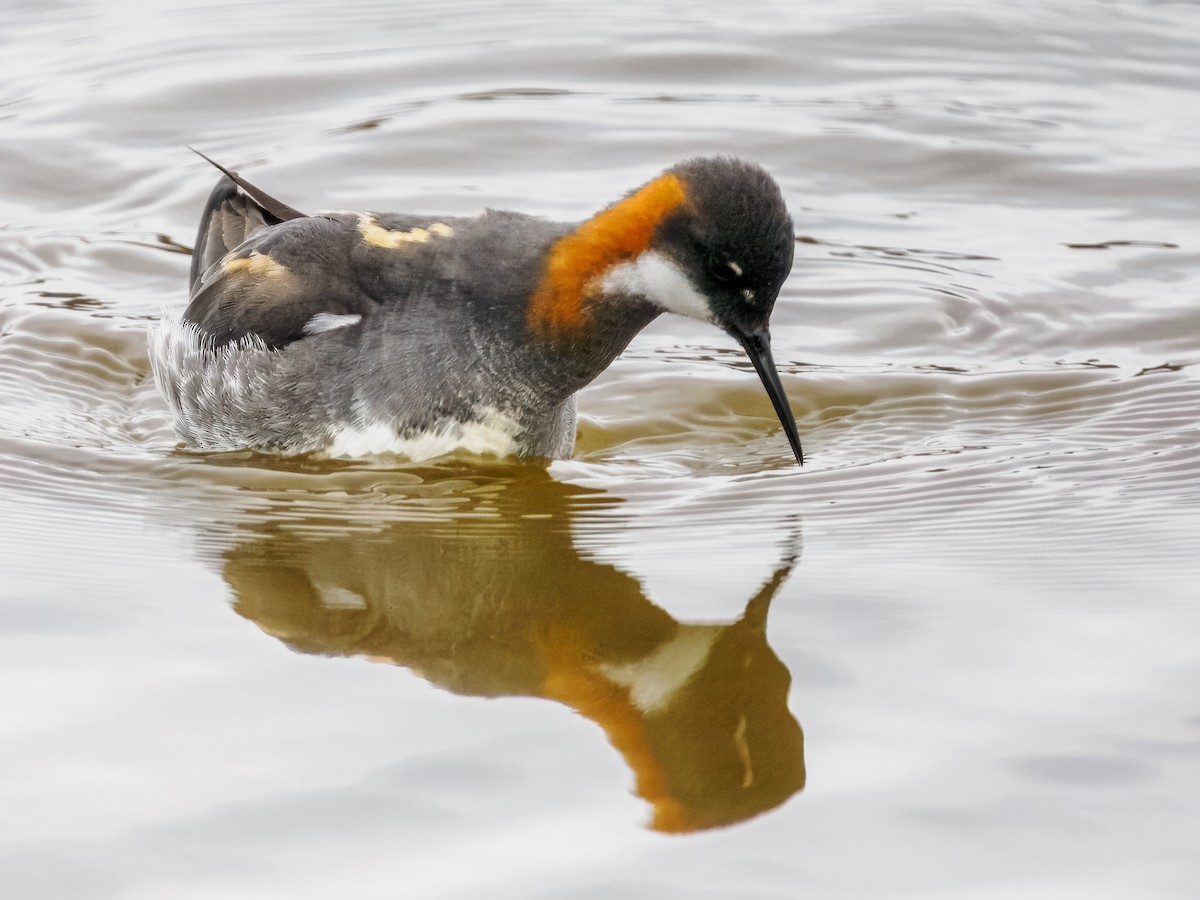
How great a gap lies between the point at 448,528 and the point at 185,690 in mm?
1476

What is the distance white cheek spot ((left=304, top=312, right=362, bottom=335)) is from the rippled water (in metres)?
0.53

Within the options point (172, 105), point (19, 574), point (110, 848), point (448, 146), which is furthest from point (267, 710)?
point (172, 105)

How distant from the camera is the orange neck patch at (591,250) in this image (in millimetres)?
5629

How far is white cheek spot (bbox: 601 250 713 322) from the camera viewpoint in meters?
5.68

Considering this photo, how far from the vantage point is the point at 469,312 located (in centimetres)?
595

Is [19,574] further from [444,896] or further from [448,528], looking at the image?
[444,896]

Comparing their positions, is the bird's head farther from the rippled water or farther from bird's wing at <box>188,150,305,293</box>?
bird's wing at <box>188,150,305,293</box>

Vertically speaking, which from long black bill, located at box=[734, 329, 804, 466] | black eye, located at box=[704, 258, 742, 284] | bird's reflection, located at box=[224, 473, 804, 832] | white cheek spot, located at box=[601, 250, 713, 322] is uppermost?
black eye, located at box=[704, 258, 742, 284]

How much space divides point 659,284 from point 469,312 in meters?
0.73

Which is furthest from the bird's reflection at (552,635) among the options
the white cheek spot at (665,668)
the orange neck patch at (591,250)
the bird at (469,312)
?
the orange neck patch at (591,250)

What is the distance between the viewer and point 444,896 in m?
3.28

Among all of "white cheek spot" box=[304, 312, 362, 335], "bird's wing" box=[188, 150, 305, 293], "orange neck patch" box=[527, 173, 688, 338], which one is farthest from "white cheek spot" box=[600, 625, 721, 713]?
"bird's wing" box=[188, 150, 305, 293]

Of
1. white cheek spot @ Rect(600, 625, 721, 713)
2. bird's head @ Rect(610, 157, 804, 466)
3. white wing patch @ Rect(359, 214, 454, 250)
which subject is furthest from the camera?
A: white wing patch @ Rect(359, 214, 454, 250)

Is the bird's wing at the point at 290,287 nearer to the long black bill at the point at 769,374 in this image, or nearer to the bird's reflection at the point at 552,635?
the bird's reflection at the point at 552,635
